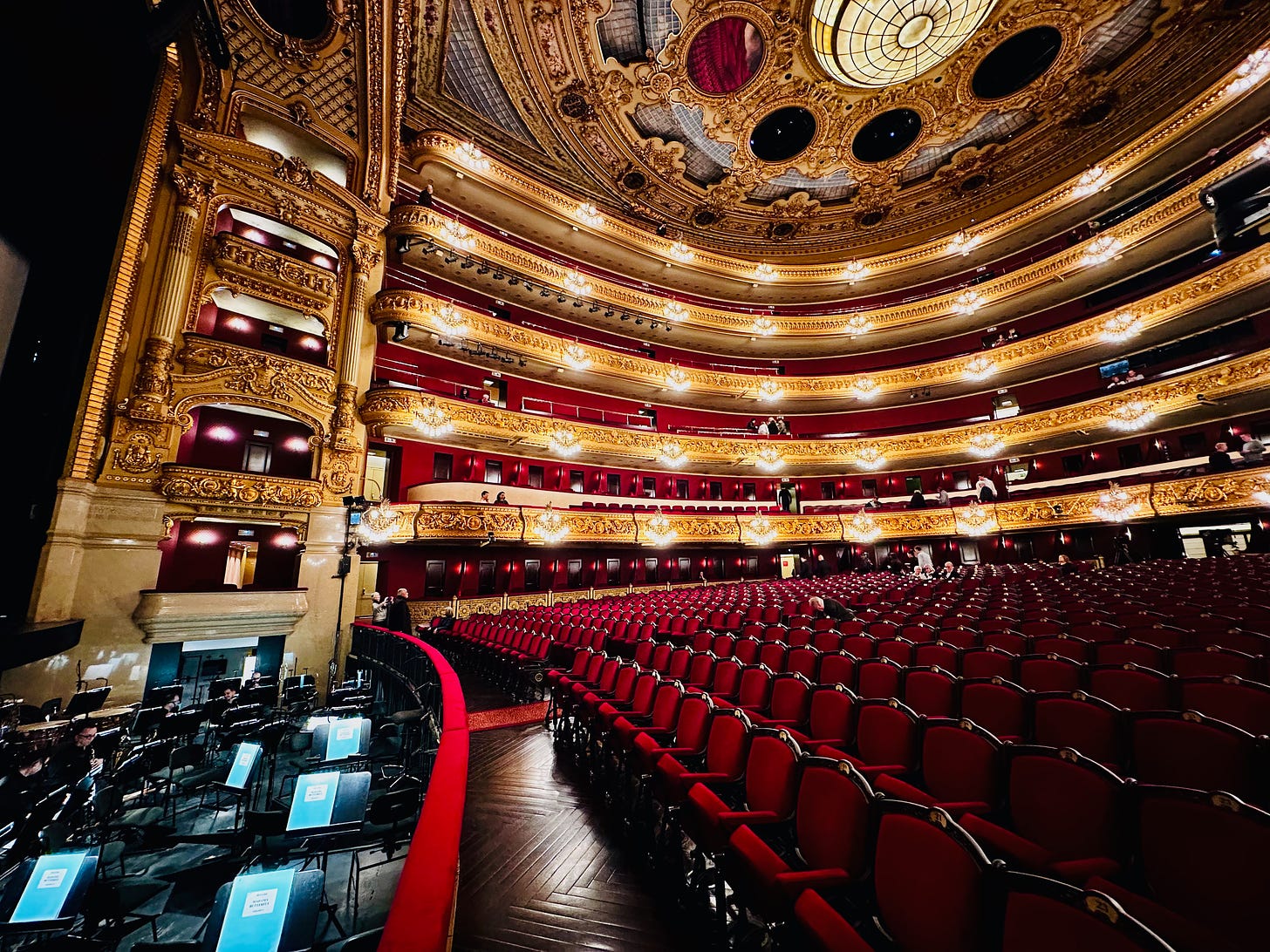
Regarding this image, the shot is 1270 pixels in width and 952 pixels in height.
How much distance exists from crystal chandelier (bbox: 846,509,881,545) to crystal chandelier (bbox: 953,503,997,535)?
2.14m

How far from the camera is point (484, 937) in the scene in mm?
1802

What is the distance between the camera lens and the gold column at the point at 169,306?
7.24m

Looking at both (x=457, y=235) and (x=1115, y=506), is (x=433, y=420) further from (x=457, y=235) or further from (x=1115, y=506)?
(x=1115, y=506)

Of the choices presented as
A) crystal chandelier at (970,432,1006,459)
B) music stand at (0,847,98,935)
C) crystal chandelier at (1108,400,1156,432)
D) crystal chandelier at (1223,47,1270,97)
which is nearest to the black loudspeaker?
crystal chandelier at (1108,400,1156,432)

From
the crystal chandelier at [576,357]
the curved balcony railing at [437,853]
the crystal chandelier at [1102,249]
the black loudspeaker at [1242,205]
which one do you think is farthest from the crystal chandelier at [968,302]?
the curved balcony railing at [437,853]

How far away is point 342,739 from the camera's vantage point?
3.65m

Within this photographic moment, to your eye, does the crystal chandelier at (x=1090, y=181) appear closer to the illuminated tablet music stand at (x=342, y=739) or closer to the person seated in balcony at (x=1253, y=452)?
the person seated in balcony at (x=1253, y=452)

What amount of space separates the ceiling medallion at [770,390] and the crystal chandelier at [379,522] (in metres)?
11.8

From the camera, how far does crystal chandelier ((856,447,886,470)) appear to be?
15.8 m

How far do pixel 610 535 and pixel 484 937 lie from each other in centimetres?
1065

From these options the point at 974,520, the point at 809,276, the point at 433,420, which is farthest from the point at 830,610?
the point at 809,276

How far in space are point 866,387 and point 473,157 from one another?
45.2 ft

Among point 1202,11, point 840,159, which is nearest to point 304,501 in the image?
point 840,159

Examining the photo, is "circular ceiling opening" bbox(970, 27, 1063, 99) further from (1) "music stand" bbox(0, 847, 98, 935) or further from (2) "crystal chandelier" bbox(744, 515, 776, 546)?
(1) "music stand" bbox(0, 847, 98, 935)
